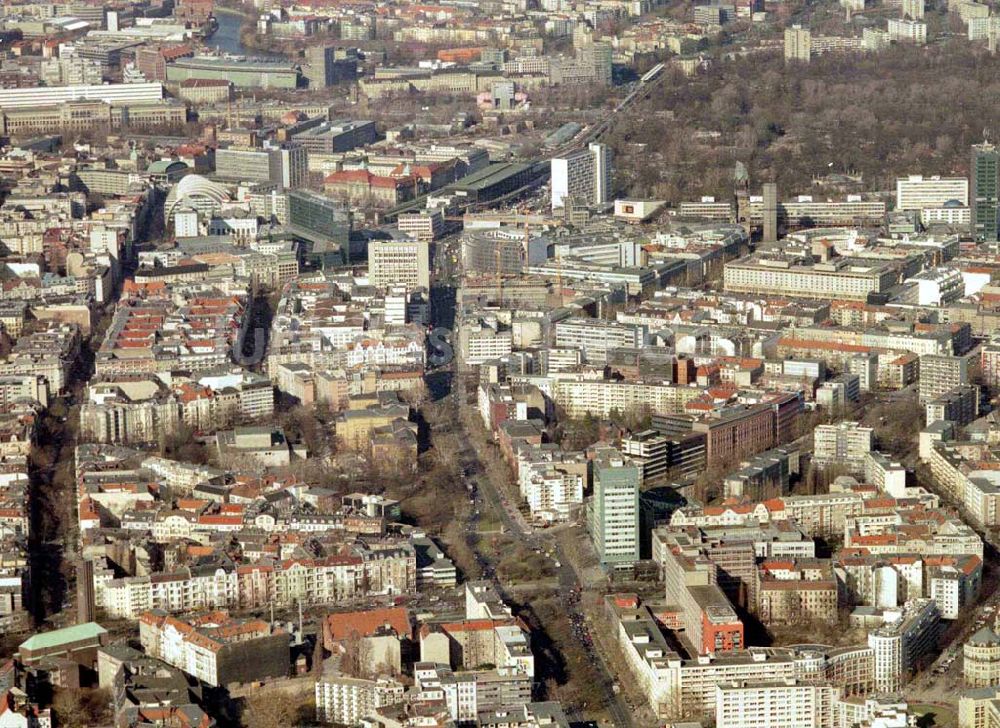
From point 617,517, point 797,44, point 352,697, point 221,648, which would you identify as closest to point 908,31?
point 797,44

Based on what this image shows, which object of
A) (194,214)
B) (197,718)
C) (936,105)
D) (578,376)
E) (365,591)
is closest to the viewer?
(197,718)

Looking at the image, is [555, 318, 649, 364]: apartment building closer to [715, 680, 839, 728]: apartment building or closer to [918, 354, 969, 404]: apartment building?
[918, 354, 969, 404]: apartment building

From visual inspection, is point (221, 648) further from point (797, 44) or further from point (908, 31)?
point (908, 31)

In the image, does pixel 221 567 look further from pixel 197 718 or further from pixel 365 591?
pixel 197 718

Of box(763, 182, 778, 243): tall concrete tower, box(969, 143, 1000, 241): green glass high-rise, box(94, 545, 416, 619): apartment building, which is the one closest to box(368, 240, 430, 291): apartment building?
box(763, 182, 778, 243): tall concrete tower

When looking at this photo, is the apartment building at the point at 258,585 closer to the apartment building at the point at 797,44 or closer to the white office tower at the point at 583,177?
the white office tower at the point at 583,177

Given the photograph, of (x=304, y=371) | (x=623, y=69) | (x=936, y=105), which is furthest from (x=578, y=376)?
(x=623, y=69)
